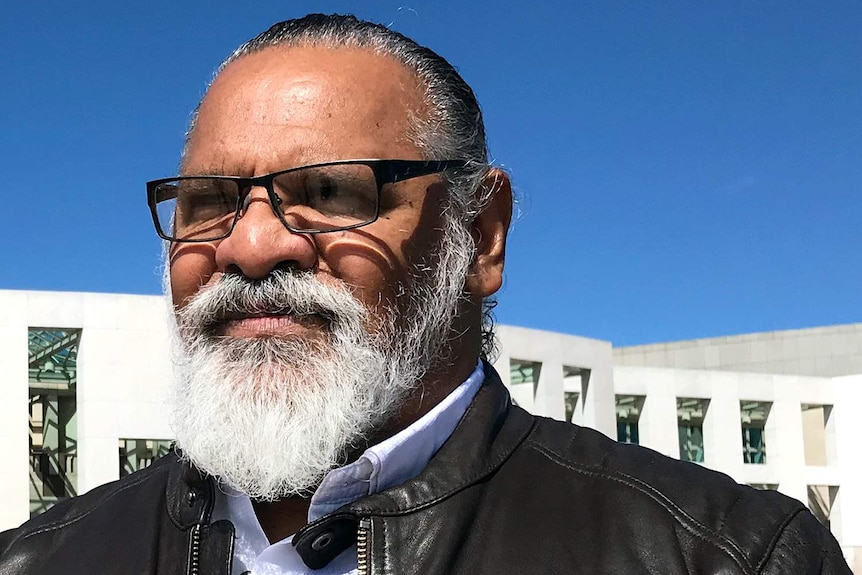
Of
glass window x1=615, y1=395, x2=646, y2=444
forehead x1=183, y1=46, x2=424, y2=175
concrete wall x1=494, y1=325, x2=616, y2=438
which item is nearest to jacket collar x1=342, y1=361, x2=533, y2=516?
forehead x1=183, y1=46, x2=424, y2=175

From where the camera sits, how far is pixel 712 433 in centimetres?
3878

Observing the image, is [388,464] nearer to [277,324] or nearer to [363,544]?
[363,544]

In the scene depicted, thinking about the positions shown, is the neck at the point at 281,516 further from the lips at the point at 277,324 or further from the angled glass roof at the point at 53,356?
the angled glass roof at the point at 53,356

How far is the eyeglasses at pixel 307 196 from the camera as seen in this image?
2234 mm

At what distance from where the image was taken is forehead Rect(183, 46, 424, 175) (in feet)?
7.54

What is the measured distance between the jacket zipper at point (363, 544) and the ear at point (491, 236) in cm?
70

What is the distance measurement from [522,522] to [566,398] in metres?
35.4

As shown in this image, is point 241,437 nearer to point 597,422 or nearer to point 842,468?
point 597,422

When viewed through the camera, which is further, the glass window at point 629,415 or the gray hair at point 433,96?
the glass window at point 629,415

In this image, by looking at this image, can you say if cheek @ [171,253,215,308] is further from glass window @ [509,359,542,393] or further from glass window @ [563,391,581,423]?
glass window @ [563,391,581,423]

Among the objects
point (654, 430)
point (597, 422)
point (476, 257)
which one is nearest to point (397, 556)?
point (476, 257)

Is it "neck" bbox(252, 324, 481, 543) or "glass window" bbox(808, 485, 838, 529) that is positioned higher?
"glass window" bbox(808, 485, 838, 529)

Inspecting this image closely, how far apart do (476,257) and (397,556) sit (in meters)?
0.80

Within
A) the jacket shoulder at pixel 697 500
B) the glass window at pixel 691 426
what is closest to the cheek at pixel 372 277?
the jacket shoulder at pixel 697 500
